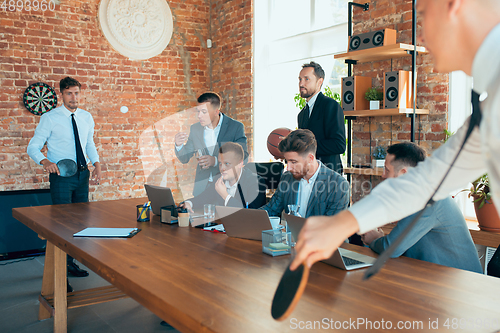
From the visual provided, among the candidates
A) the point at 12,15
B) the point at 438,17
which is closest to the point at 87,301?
the point at 438,17

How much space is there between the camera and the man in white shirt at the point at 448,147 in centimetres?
50

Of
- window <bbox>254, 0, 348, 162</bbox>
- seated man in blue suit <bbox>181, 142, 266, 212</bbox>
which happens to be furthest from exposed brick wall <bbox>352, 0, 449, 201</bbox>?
seated man in blue suit <bbox>181, 142, 266, 212</bbox>

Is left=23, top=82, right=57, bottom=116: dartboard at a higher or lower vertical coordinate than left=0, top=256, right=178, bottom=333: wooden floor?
higher

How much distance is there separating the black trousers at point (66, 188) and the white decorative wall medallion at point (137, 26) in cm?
215

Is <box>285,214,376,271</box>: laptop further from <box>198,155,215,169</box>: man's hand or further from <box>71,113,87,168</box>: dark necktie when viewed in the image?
<box>71,113,87,168</box>: dark necktie

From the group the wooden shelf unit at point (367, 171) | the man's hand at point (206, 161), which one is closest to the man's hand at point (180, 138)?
the man's hand at point (206, 161)

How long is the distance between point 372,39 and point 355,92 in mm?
485

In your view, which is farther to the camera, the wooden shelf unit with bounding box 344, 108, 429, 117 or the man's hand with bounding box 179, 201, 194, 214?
the wooden shelf unit with bounding box 344, 108, 429, 117

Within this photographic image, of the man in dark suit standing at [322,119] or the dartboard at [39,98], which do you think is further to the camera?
the dartboard at [39,98]

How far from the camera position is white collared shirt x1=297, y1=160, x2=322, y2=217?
252 cm

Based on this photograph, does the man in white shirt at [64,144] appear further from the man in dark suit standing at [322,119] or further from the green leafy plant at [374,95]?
the green leafy plant at [374,95]

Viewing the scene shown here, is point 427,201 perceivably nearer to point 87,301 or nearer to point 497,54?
point 497,54

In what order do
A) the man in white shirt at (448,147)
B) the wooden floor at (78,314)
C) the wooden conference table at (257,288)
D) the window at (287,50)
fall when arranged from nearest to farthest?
1. the man in white shirt at (448,147)
2. the wooden conference table at (257,288)
3. the wooden floor at (78,314)
4. the window at (287,50)

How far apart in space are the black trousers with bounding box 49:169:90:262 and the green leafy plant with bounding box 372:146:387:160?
278cm
